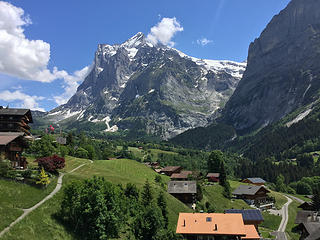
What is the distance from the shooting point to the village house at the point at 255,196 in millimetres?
103188

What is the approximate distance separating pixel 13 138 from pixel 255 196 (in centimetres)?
8874

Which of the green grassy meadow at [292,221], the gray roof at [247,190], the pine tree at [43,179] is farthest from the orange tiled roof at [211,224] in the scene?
the gray roof at [247,190]

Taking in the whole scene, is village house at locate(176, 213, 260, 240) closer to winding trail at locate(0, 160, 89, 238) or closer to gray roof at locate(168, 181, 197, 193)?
gray roof at locate(168, 181, 197, 193)

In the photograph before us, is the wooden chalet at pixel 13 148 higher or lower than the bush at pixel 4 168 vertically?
higher

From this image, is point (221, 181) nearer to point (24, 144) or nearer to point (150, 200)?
point (150, 200)

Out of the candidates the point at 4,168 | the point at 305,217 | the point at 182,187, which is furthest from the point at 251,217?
the point at 4,168

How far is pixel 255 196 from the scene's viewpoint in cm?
10431

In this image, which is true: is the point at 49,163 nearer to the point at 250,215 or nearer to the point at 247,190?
the point at 250,215

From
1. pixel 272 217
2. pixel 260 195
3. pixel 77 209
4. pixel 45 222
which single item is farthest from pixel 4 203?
pixel 260 195

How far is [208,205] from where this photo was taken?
77.2 m

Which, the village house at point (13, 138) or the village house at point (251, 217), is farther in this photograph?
the village house at point (251, 217)

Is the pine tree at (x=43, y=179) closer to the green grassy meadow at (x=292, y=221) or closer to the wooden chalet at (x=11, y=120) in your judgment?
the wooden chalet at (x=11, y=120)

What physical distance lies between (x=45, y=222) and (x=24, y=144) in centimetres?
2659

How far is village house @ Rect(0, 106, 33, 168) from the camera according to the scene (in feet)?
172
